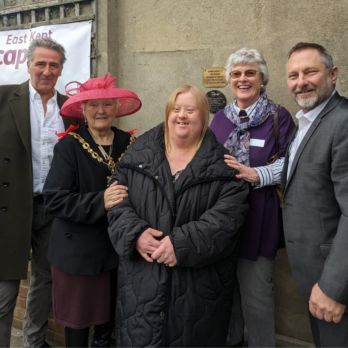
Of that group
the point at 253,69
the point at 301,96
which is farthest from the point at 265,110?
the point at 301,96

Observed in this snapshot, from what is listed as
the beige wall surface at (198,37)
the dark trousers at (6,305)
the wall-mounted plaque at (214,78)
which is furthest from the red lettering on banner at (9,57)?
the dark trousers at (6,305)

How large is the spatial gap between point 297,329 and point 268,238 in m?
1.11

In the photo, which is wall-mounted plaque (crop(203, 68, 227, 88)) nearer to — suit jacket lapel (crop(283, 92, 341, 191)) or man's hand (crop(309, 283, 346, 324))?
suit jacket lapel (crop(283, 92, 341, 191))

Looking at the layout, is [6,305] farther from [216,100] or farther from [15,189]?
[216,100]

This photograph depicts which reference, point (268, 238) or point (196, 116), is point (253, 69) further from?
point (268, 238)

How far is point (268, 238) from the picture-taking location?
101 inches

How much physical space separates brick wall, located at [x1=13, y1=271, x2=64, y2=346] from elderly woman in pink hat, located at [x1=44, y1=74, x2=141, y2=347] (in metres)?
0.75

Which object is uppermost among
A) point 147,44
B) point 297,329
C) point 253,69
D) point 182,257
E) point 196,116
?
point 147,44

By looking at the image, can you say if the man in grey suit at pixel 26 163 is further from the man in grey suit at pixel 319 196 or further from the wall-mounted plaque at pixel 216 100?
the man in grey suit at pixel 319 196

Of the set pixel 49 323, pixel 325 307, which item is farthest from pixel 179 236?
pixel 49 323

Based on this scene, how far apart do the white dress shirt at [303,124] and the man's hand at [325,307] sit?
2.05ft

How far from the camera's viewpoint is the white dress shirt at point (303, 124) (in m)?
2.12

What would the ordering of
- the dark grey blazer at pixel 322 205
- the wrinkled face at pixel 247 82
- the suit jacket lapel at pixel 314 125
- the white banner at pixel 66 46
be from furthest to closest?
1. the white banner at pixel 66 46
2. the wrinkled face at pixel 247 82
3. the suit jacket lapel at pixel 314 125
4. the dark grey blazer at pixel 322 205

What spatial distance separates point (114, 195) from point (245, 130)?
88cm
